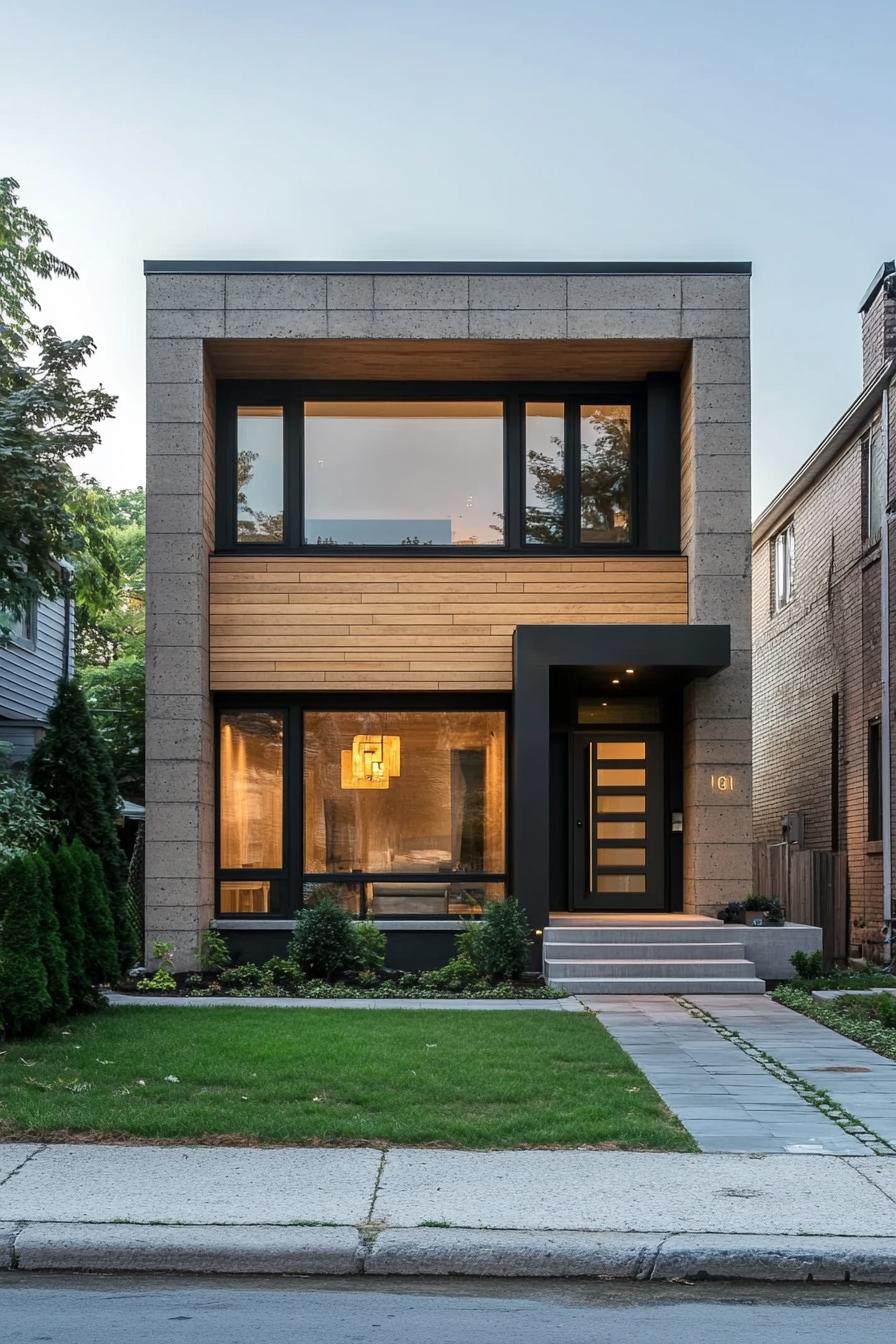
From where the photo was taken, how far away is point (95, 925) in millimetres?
11945

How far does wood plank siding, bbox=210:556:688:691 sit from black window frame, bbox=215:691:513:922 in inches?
11.5

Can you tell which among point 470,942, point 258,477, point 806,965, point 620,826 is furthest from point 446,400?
point 806,965

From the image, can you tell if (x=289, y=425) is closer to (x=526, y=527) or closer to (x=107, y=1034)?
(x=526, y=527)

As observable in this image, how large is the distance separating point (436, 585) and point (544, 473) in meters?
1.89

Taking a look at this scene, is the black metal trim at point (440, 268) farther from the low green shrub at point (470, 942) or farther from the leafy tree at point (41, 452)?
the low green shrub at point (470, 942)

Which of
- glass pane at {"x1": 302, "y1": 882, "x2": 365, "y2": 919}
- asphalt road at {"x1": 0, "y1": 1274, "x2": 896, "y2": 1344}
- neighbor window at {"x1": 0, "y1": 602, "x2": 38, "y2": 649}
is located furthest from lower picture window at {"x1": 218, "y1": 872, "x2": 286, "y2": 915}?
asphalt road at {"x1": 0, "y1": 1274, "x2": 896, "y2": 1344}

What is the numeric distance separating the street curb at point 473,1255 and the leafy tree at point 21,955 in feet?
14.7

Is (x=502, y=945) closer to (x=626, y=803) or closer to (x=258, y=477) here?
(x=626, y=803)

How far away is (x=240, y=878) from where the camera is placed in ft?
54.0

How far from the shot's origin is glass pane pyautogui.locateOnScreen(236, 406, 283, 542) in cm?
1683

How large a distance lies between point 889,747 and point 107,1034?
10657 mm

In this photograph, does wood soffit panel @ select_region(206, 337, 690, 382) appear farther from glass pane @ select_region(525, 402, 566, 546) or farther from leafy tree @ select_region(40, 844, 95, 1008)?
leafy tree @ select_region(40, 844, 95, 1008)

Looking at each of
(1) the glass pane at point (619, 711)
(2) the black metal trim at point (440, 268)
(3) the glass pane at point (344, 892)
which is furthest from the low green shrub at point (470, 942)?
(2) the black metal trim at point (440, 268)

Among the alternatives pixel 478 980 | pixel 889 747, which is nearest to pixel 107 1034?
pixel 478 980
